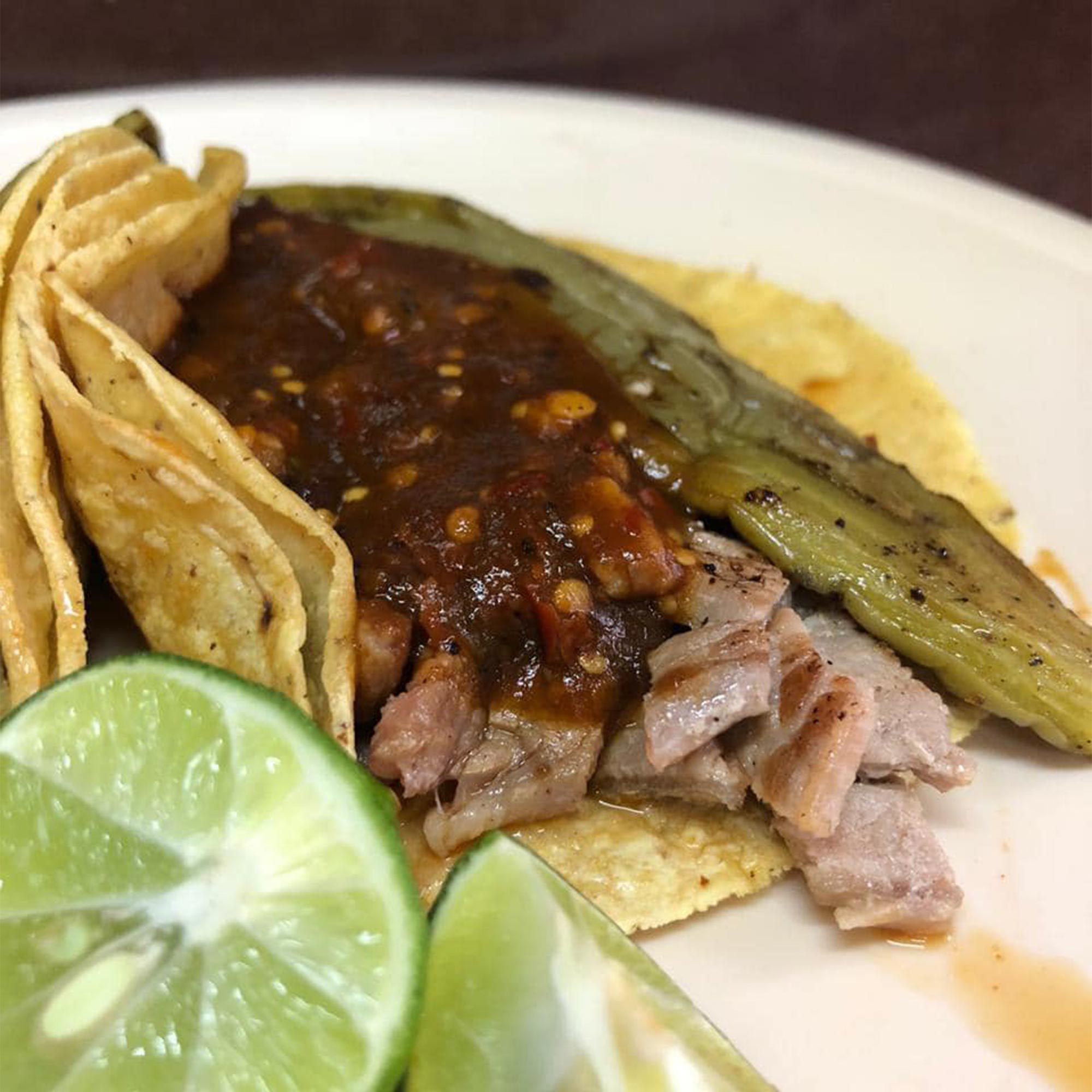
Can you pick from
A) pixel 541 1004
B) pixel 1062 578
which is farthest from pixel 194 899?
pixel 1062 578

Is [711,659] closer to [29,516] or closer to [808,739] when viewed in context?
[808,739]

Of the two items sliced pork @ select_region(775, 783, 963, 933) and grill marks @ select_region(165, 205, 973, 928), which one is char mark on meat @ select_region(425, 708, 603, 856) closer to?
grill marks @ select_region(165, 205, 973, 928)

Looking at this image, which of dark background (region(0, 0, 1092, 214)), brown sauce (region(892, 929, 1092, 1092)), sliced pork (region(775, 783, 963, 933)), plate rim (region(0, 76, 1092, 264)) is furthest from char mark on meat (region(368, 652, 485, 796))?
dark background (region(0, 0, 1092, 214))

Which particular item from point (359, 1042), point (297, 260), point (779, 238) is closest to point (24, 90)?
point (297, 260)

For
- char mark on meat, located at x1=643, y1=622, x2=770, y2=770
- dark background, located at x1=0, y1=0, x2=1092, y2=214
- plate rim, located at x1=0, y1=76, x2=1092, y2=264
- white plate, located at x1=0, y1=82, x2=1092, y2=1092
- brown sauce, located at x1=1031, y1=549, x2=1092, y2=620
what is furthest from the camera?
dark background, located at x1=0, y1=0, x2=1092, y2=214

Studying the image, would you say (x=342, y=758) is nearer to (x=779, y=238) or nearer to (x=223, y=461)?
(x=223, y=461)

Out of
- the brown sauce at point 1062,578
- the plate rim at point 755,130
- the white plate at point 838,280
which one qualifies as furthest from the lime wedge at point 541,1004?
the plate rim at point 755,130
